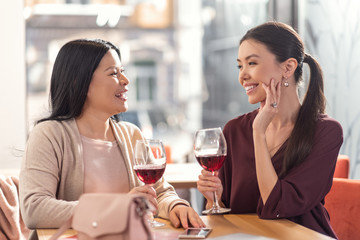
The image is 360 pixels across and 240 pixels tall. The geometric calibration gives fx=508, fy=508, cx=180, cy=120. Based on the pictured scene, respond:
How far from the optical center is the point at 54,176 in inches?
67.5

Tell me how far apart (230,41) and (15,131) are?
3.07 meters

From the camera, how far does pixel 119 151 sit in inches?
75.2

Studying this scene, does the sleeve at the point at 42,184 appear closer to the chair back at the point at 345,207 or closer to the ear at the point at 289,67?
the ear at the point at 289,67

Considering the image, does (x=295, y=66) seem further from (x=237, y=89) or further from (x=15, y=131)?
(x=237, y=89)

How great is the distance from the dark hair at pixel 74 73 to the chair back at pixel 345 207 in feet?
3.54

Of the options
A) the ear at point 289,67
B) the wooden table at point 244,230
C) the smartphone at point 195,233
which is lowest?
the wooden table at point 244,230

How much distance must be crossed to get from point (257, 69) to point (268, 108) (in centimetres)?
19

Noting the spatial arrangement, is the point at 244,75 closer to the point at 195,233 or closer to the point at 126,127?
the point at 126,127

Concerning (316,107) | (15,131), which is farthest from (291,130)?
(15,131)

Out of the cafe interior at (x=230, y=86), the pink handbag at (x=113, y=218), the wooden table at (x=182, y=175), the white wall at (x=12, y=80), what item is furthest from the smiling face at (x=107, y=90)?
the white wall at (x=12, y=80)

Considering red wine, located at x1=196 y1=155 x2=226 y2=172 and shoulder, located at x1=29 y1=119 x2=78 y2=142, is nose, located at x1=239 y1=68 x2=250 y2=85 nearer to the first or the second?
Result: red wine, located at x1=196 y1=155 x2=226 y2=172

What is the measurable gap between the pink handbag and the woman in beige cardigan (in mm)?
510

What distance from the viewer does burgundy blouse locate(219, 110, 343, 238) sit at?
1732 mm

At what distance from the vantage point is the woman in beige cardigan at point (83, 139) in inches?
66.3
